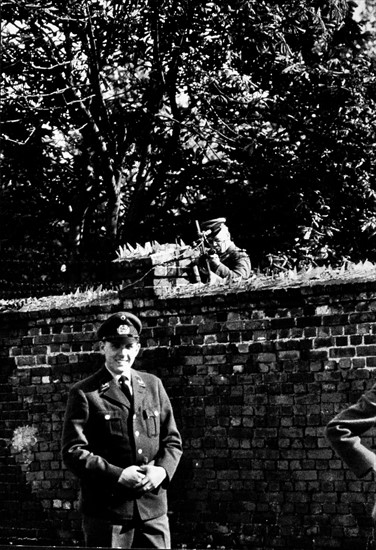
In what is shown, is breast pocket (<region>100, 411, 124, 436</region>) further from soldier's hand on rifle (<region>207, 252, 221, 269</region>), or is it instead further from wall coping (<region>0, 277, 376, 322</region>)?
soldier's hand on rifle (<region>207, 252, 221, 269</region>)

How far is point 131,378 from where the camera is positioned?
647cm

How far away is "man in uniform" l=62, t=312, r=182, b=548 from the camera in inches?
241

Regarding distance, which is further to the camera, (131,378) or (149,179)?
(149,179)

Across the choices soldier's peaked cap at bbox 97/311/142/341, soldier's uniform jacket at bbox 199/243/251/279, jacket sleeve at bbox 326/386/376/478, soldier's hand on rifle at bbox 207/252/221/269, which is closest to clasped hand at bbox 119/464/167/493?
soldier's peaked cap at bbox 97/311/142/341

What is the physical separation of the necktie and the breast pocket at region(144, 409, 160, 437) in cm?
14

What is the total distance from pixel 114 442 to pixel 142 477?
27 centimetres

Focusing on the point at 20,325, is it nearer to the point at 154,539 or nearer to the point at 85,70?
the point at 154,539

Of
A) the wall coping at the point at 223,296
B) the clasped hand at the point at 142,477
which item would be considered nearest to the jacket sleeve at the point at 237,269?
the wall coping at the point at 223,296

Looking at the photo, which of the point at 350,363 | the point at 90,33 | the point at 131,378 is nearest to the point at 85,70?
the point at 90,33

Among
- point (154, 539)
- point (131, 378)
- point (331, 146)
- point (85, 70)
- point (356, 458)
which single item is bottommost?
point (154, 539)

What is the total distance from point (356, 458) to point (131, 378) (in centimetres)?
196

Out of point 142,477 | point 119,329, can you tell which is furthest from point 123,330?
point 142,477

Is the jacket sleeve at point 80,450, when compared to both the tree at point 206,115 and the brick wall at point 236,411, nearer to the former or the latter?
the brick wall at point 236,411

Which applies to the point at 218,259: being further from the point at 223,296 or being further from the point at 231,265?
the point at 223,296
